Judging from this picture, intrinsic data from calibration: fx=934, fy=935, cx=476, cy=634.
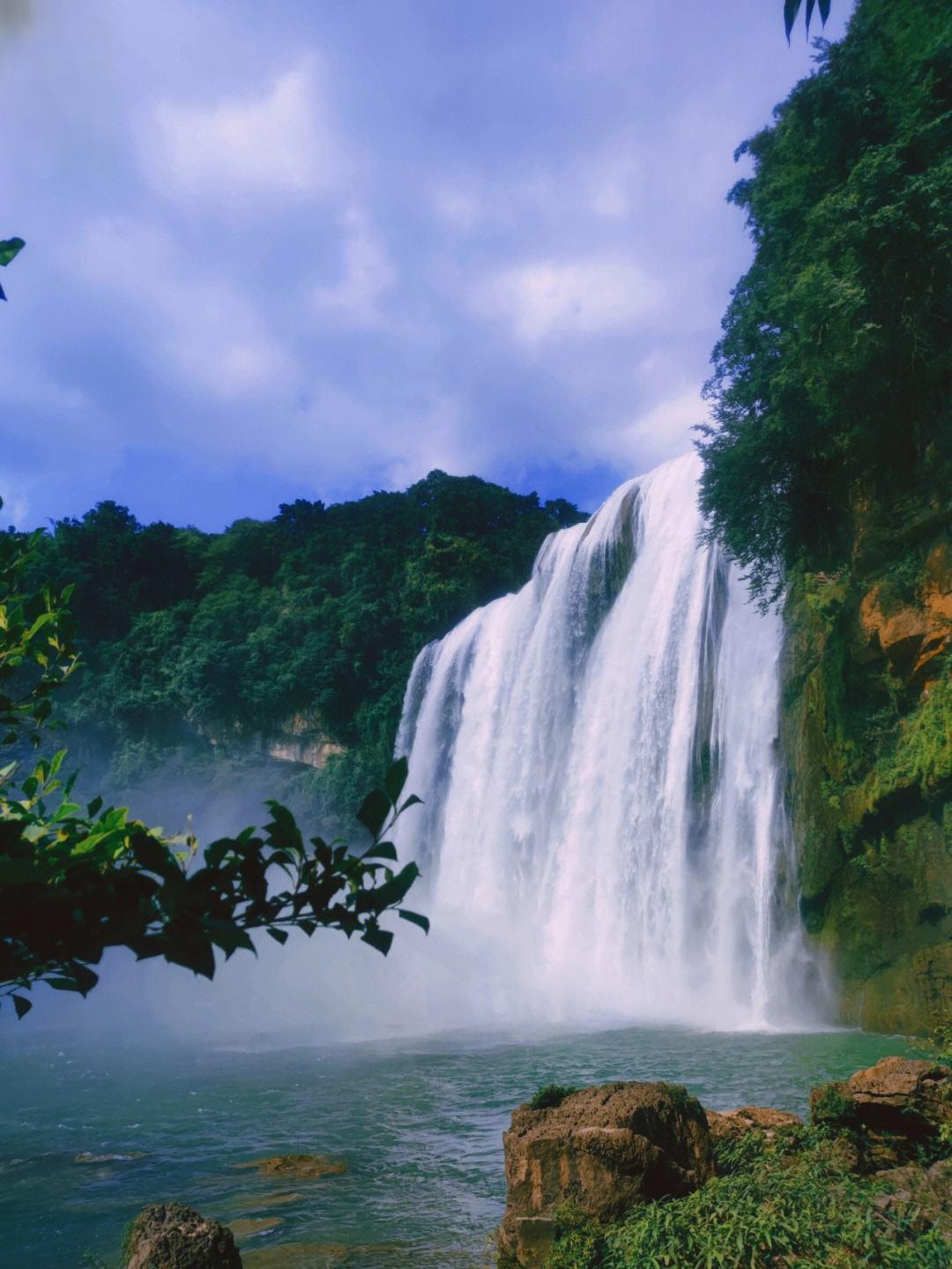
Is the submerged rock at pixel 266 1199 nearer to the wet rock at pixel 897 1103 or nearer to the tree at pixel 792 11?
the wet rock at pixel 897 1103

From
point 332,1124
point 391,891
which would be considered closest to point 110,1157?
point 332,1124

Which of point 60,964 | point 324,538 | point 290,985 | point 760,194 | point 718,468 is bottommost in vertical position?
point 290,985

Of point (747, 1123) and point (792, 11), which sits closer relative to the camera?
point (792, 11)

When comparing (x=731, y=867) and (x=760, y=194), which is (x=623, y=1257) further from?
(x=760, y=194)

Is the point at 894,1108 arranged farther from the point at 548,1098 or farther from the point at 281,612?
the point at 281,612

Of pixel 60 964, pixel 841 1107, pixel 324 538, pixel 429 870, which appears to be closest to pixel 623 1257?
pixel 841 1107

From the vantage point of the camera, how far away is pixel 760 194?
1448 cm

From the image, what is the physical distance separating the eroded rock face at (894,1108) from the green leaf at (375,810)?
448 cm

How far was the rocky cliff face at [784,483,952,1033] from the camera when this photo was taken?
11.2 m

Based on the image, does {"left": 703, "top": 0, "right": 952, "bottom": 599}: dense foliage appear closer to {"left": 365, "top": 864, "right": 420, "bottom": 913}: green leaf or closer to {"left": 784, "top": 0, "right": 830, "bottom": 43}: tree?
{"left": 784, "top": 0, "right": 830, "bottom": 43}: tree

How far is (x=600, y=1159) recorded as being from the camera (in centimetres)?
438

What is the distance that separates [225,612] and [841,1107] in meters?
34.4

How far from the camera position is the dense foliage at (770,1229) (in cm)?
344

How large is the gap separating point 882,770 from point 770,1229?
31.0 ft
